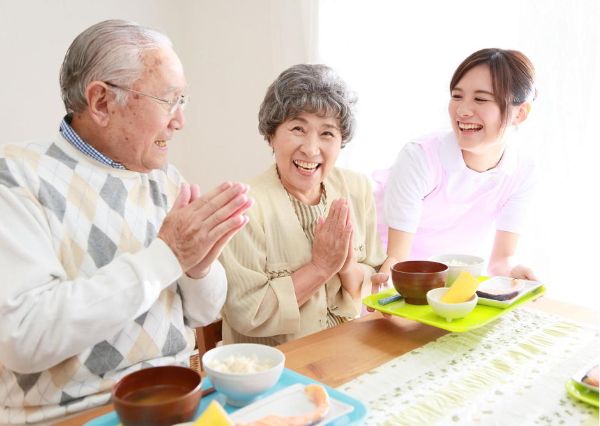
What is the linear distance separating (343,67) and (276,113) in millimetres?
1242

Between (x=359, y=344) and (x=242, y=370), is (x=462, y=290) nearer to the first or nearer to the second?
(x=359, y=344)

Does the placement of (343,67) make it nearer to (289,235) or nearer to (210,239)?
(289,235)

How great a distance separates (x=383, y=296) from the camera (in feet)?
4.91

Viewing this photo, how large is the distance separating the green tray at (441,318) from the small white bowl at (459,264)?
10cm

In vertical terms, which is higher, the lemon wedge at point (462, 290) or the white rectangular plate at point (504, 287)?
the lemon wedge at point (462, 290)

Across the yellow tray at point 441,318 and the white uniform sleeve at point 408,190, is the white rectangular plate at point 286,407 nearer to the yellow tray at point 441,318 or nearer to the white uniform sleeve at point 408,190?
the yellow tray at point 441,318

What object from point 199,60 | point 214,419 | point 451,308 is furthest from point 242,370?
point 199,60

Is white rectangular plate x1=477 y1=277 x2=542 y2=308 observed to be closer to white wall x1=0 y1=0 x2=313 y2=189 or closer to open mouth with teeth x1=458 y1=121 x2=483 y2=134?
open mouth with teeth x1=458 y1=121 x2=483 y2=134

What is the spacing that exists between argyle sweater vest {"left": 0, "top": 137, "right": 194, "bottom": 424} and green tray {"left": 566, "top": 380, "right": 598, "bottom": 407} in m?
0.81

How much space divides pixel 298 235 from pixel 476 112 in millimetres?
828

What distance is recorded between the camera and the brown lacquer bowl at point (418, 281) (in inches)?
54.4

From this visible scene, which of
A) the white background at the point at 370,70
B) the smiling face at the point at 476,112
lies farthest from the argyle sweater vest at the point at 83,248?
the white background at the point at 370,70

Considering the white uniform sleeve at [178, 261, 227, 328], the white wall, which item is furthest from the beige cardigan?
the white wall

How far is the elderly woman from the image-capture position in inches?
61.1
